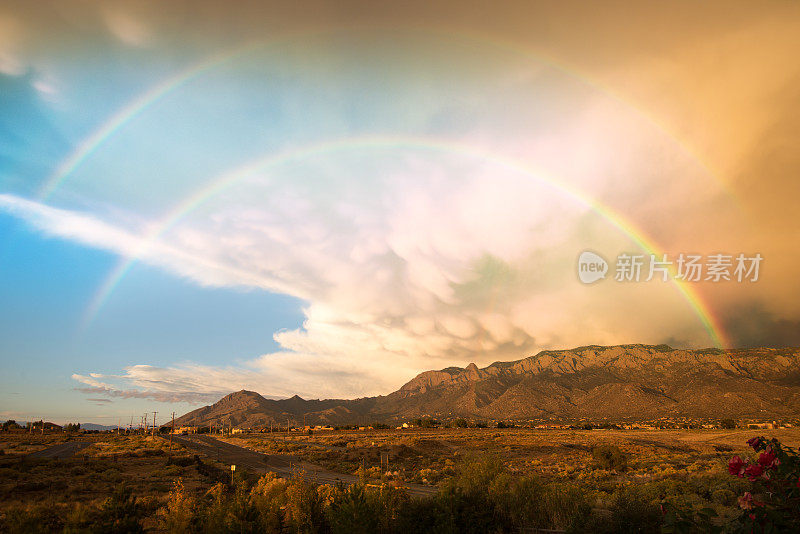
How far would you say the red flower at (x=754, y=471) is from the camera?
4.86m

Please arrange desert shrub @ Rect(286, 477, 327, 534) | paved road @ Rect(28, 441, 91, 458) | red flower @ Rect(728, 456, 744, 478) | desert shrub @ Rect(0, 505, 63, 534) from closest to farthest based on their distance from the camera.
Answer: red flower @ Rect(728, 456, 744, 478), desert shrub @ Rect(0, 505, 63, 534), desert shrub @ Rect(286, 477, 327, 534), paved road @ Rect(28, 441, 91, 458)

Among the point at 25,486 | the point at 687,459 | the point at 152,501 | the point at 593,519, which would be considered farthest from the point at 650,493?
the point at 25,486

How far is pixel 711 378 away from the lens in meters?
183

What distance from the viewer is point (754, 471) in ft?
16.1

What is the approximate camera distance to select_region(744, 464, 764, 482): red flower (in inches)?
191

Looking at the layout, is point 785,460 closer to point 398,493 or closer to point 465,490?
point 398,493

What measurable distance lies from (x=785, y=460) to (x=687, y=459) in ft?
170

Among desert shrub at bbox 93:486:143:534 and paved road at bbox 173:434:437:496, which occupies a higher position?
desert shrub at bbox 93:486:143:534

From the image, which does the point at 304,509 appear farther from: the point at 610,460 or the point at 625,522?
the point at 610,460

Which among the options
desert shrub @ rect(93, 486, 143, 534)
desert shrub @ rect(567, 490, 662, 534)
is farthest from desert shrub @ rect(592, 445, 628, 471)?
desert shrub @ rect(93, 486, 143, 534)

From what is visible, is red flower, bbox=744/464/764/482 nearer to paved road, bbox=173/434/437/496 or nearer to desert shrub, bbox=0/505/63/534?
paved road, bbox=173/434/437/496

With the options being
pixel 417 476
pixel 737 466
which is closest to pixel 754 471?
pixel 737 466

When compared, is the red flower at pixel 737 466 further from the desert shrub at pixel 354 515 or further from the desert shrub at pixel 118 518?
the desert shrub at pixel 118 518

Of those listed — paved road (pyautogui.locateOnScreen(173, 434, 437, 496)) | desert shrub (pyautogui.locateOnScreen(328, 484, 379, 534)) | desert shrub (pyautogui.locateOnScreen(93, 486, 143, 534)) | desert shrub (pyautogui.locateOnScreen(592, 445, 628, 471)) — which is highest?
desert shrub (pyautogui.locateOnScreen(328, 484, 379, 534))
